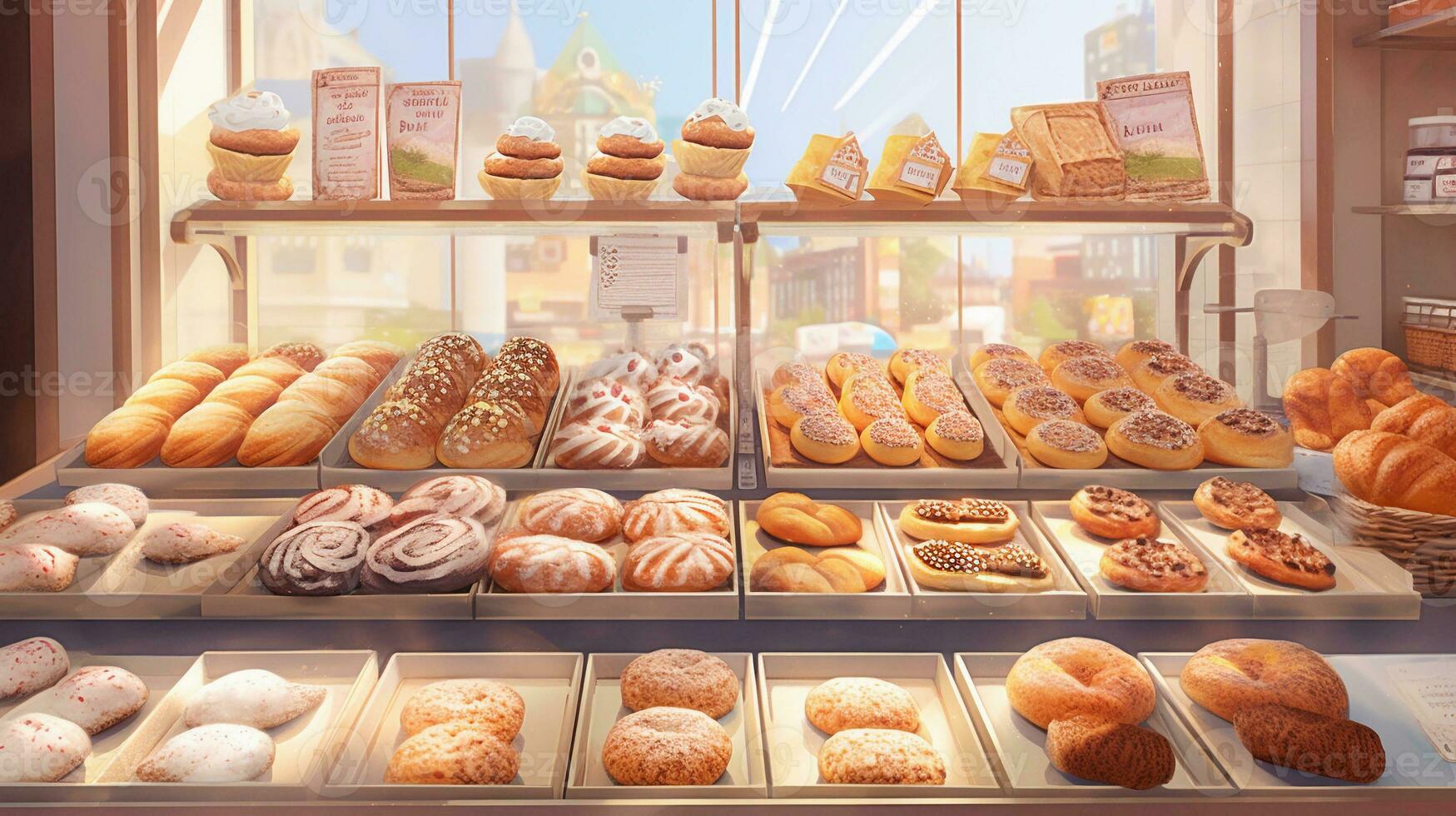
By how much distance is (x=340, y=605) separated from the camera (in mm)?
1688

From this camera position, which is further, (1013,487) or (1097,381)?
(1097,381)

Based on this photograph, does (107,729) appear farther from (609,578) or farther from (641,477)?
(641,477)

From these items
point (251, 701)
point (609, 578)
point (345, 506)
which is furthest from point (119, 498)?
point (609, 578)

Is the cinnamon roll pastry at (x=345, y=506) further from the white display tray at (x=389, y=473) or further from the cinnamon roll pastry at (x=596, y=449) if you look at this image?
the cinnamon roll pastry at (x=596, y=449)

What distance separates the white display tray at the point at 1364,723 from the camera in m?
1.53

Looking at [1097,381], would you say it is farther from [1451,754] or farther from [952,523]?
[1451,754]

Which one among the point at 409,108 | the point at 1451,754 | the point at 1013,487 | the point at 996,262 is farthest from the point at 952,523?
the point at 996,262

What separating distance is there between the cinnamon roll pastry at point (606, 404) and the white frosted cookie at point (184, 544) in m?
0.71

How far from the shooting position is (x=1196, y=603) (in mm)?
1718

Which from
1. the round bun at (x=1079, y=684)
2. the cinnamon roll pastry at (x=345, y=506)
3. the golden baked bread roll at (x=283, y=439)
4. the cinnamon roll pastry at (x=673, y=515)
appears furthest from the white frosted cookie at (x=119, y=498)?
the round bun at (x=1079, y=684)

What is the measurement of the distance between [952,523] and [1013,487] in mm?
194

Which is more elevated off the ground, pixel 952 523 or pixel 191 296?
pixel 191 296

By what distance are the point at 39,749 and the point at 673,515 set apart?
106 cm

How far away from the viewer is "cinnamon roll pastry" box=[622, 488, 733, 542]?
6.11ft
